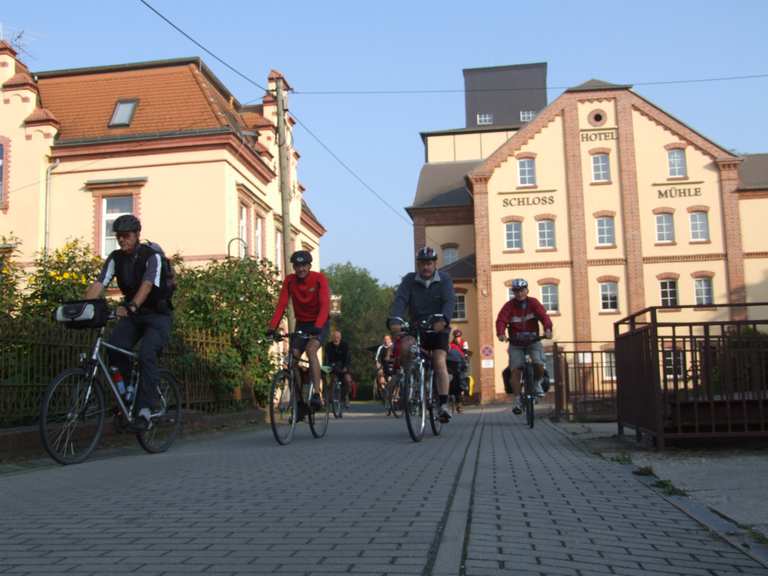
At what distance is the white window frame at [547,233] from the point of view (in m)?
47.1

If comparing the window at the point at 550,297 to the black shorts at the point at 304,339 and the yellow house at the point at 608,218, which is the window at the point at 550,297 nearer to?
the yellow house at the point at 608,218

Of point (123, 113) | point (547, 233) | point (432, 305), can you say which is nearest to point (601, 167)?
point (547, 233)

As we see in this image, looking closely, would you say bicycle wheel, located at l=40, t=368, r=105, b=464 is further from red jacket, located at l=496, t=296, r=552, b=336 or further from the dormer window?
the dormer window

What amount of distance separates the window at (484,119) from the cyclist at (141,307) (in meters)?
65.9

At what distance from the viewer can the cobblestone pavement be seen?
3.58 metres

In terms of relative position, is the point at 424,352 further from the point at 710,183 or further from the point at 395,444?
the point at 710,183

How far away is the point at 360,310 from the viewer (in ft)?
340

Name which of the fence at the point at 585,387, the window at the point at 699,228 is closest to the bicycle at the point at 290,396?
the fence at the point at 585,387

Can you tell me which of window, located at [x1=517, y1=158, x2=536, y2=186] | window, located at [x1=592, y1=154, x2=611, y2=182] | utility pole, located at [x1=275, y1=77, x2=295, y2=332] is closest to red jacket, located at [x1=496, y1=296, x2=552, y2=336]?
utility pole, located at [x1=275, y1=77, x2=295, y2=332]

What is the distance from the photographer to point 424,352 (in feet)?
30.7

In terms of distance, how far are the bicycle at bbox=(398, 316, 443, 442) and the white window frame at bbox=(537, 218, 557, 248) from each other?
38.6 metres

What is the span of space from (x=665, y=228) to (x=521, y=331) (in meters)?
36.7

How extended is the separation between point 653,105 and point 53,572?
1859 inches

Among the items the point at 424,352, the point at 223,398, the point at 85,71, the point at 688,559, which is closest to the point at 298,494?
the point at 688,559
